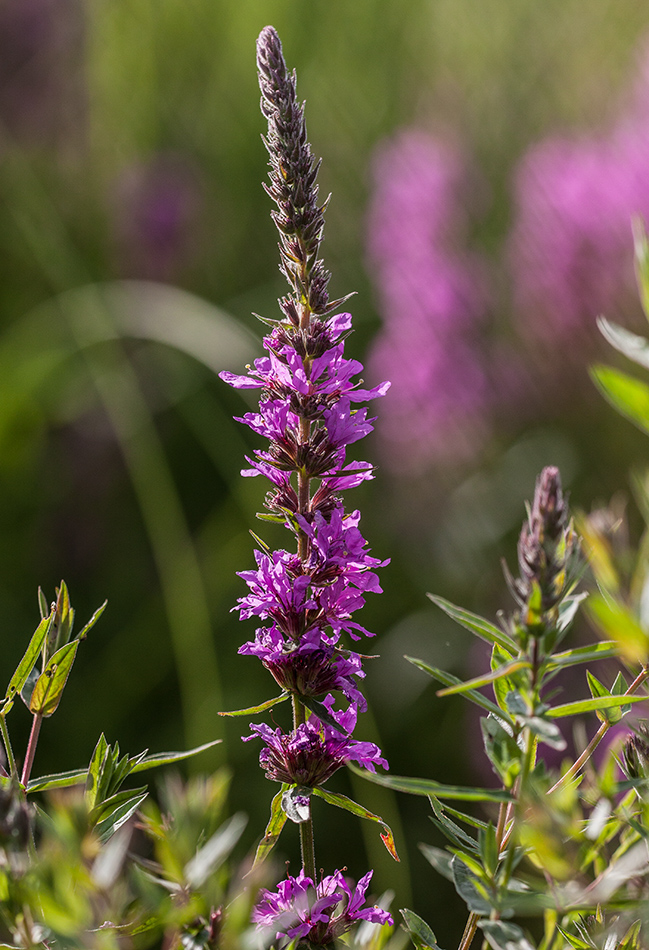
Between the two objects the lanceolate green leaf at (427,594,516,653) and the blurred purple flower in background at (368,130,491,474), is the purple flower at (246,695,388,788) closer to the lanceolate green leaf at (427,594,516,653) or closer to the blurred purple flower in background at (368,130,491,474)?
the lanceolate green leaf at (427,594,516,653)

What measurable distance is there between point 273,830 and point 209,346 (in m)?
0.69

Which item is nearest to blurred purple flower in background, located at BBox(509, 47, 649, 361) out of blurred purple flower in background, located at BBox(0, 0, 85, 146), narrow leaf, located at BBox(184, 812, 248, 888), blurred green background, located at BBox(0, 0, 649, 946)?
blurred green background, located at BBox(0, 0, 649, 946)

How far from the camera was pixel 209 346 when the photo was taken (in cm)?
89

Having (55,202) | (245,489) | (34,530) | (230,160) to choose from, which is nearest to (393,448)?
(245,489)

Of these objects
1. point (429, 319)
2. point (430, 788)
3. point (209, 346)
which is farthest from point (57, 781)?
point (429, 319)

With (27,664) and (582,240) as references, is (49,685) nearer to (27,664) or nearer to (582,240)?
(27,664)

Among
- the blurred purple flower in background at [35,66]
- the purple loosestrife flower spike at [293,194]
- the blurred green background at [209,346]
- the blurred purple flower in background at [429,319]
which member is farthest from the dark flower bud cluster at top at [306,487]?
the blurred purple flower in background at [35,66]

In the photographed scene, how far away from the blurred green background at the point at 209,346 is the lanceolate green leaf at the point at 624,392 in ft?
2.10

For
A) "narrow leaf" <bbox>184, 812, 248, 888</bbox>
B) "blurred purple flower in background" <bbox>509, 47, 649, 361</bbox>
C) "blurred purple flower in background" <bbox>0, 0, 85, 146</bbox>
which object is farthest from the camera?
"blurred purple flower in background" <bbox>0, 0, 85, 146</bbox>

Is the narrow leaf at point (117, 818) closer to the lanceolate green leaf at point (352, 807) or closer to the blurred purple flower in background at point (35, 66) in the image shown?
the lanceolate green leaf at point (352, 807)

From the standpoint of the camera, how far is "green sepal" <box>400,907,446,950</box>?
0.71 feet

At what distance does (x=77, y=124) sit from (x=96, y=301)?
898 mm

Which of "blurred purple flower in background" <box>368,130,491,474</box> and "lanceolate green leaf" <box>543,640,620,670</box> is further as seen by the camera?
"blurred purple flower in background" <box>368,130,491,474</box>

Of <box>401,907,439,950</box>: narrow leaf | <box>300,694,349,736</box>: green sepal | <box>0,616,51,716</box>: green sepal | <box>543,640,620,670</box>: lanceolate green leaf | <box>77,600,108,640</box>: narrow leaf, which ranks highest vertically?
<box>77,600,108,640</box>: narrow leaf
